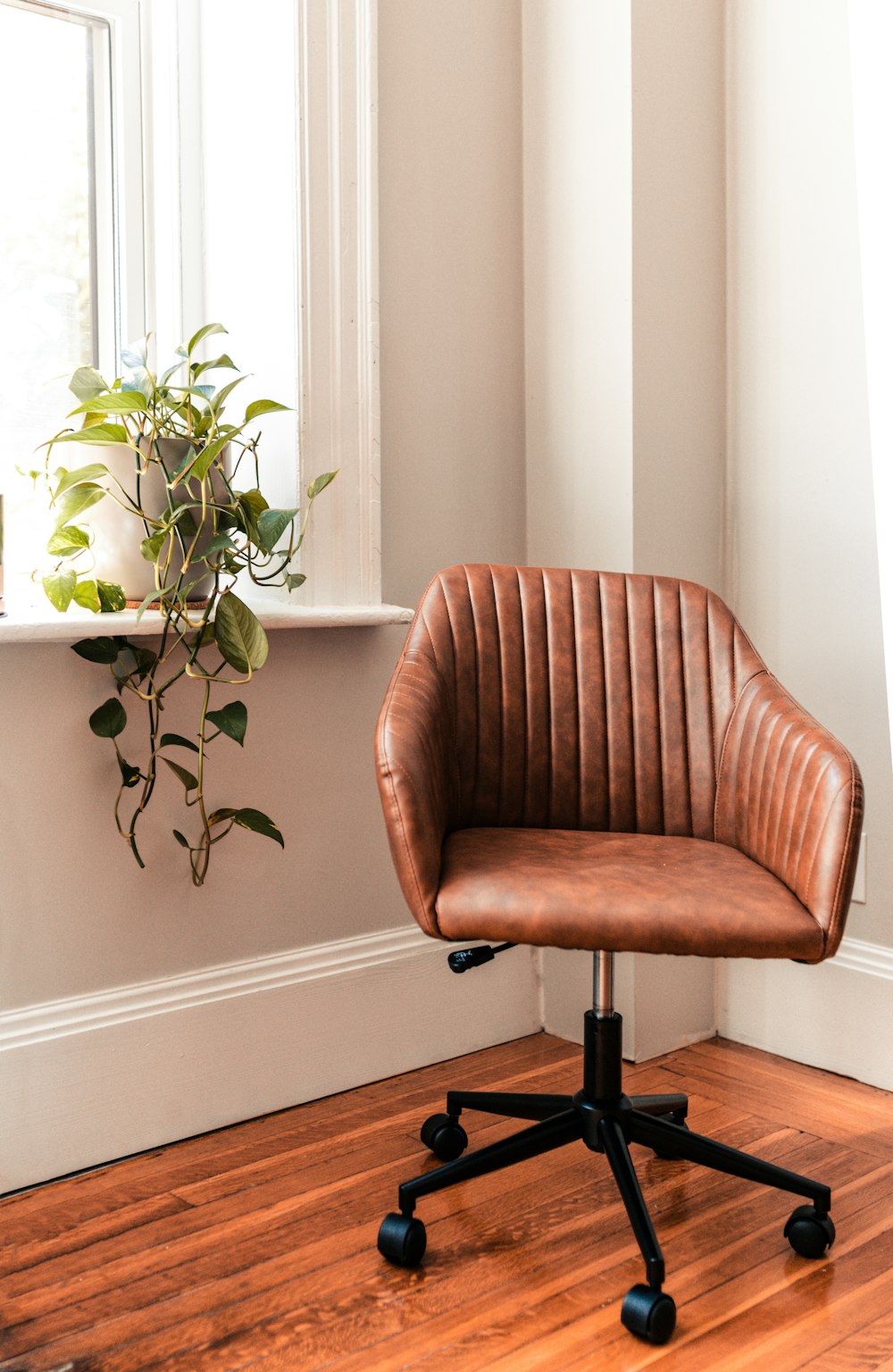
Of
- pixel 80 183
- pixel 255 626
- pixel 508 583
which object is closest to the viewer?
pixel 255 626

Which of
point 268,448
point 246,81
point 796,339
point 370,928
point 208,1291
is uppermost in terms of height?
point 246,81

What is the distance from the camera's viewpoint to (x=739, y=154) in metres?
2.20

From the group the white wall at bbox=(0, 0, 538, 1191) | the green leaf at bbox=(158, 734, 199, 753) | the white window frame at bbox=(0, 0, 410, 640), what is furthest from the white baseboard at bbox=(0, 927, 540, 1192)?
the white window frame at bbox=(0, 0, 410, 640)

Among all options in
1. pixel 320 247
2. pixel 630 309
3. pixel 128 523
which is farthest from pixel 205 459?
pixel 630 309

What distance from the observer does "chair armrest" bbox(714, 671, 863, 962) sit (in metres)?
1.43

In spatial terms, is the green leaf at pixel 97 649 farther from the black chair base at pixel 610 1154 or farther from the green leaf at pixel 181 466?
the black chair base at pixel 610 1154

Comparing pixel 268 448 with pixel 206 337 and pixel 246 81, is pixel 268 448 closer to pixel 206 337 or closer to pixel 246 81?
pixel 206 337

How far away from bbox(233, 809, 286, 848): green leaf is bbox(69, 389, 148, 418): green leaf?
1.97 feet

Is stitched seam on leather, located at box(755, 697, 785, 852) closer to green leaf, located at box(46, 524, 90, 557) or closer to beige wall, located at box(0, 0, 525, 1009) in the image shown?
beige wall, located at box(0, 0, 525, 1009)

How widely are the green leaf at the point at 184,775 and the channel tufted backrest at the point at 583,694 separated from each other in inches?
15.4

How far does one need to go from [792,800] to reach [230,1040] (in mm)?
949

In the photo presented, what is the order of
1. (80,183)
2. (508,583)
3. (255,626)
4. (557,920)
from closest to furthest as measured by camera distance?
(557,920) < (255,626) < (508,583) < (80,183)

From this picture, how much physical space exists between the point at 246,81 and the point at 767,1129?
1.86m

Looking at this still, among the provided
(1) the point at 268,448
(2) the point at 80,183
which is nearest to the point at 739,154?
(1) the point at 268,448
